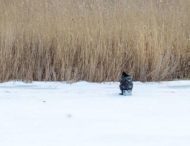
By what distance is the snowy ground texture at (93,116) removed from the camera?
9.60 feet

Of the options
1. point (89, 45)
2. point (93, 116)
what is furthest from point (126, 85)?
point (89, 45)

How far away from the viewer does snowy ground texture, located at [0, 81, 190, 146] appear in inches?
115

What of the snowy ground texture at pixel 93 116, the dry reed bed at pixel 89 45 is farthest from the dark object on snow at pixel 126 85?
the dry reed bed at pixel 89 45

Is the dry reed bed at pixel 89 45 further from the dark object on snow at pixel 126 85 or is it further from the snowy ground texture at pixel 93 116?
the dark object on snow at pixel 126 85

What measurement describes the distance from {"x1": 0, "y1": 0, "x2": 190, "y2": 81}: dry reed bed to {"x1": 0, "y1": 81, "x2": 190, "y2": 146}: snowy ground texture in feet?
1.75

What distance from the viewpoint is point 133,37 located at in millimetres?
5246

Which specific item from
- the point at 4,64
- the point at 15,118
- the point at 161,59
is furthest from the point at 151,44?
the point at 15,118

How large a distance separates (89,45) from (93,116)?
1.85 metres

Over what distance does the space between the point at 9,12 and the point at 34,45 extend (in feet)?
2.10

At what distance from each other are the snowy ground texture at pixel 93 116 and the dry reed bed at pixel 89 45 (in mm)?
534

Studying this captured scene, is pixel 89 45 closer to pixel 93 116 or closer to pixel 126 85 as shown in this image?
pixel 126 85

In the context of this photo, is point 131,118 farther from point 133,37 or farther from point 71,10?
point 71,10

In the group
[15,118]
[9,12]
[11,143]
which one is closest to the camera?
[11,143]

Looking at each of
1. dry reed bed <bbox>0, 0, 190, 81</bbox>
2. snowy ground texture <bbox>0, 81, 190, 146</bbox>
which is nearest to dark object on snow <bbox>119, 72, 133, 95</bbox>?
snowy ground texture <bbox>0, 81, 190, 146</bbox>
